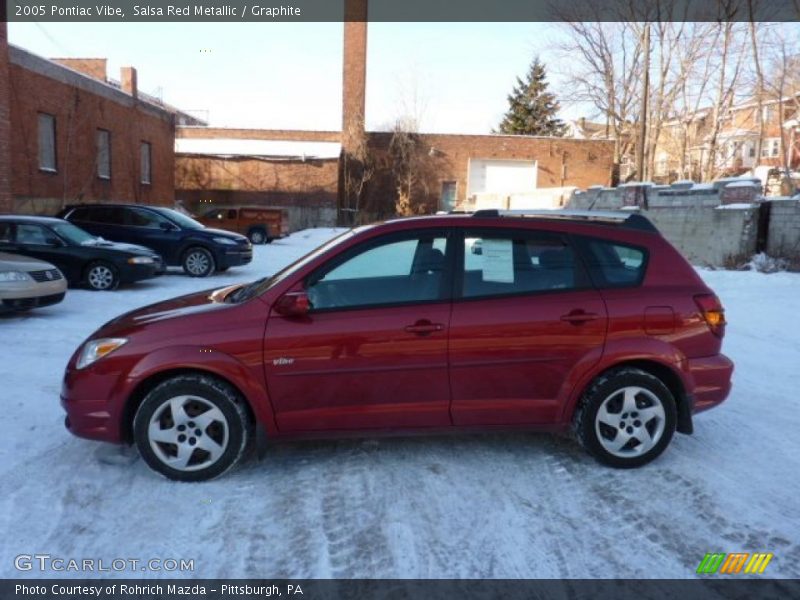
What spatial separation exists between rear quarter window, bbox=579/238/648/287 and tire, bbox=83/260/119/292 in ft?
31.1

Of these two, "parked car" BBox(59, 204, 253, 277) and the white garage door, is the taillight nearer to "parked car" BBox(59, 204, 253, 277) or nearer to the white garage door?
"parked car" BBox(59, 204, 253, 277)

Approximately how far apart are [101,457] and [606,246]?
3.64 meters

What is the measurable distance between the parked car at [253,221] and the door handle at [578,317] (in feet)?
78.7

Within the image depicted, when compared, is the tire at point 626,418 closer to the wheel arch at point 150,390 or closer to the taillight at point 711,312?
the taillight at point 711,312

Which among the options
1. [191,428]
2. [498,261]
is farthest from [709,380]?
[191,428]

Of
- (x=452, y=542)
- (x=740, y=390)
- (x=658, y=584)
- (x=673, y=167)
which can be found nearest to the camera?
(x=658, y=584)

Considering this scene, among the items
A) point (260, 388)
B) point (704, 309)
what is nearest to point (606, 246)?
point (704, 309)

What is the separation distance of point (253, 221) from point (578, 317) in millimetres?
24361

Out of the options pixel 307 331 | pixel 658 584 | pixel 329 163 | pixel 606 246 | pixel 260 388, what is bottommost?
pixel 658 584

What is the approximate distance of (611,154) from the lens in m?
45.4

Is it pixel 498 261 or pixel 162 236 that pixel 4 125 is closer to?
pixel 162 236

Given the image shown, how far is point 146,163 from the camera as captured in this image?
27.2 metres

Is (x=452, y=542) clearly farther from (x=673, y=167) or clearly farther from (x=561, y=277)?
(x=673, y=167)

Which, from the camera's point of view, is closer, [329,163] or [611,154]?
[329,163]
